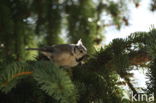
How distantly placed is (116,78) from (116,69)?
0.11 feet

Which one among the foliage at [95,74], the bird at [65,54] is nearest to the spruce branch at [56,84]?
the foliage at [95,74]

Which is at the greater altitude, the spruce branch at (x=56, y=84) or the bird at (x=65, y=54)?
the bird at (x=65, y=54)

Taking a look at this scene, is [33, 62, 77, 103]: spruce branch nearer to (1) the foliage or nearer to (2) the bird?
(1) the foliage

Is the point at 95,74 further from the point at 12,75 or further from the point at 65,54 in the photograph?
the point at 12,75

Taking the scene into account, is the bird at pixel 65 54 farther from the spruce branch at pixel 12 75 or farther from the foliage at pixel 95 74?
the spruce branch at pixel 12 75

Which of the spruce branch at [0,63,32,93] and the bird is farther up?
the bird

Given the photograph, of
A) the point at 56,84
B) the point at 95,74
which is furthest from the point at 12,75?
the point at 95,74

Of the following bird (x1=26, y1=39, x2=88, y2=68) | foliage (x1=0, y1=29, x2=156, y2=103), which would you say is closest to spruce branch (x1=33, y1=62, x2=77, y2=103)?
foliage (x1=0, y1=29, x2=156, y2=103)

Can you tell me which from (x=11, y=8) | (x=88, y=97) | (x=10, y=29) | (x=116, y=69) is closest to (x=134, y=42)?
(x=116, y=69)

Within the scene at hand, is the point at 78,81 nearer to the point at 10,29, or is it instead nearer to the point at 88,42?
the point at 88,42

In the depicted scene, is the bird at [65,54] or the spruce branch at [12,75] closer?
the spruce branch at [12,75]

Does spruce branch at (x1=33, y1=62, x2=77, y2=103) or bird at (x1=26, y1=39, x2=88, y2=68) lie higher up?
bird at (x1=26, y1=39, x2=88, y2=68)

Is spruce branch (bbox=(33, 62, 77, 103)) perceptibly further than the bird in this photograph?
No

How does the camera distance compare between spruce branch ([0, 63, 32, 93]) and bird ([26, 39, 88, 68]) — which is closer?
spruce branch ([0, 63, 32, 93])
